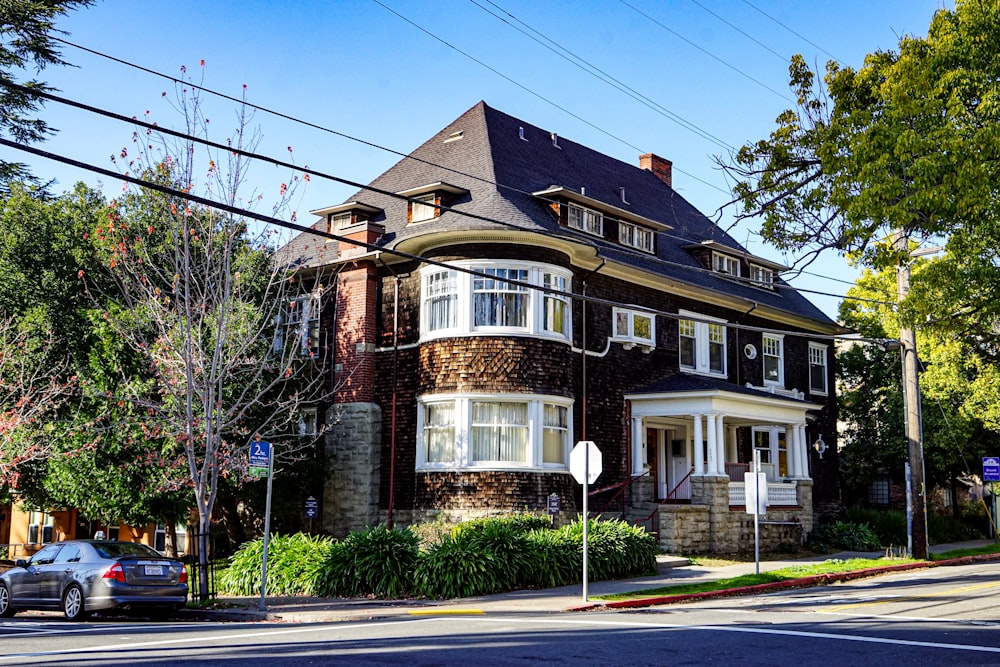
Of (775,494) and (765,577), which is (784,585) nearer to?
(765,577)

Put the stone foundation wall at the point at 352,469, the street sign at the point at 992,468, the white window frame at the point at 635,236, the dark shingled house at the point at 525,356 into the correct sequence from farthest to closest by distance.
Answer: the white window frame at the point at 635,236 → the street sign at the point at 992,468 → the stone foundation wall at the point at 352,469 → the dark shingled house at the point at 525,356

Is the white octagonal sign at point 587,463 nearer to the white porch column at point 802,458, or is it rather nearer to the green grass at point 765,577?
the green grass at point 765,577

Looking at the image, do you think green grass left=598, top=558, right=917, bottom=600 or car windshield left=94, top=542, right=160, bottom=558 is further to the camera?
green grass left=598, top=558, right=917, bottom=600

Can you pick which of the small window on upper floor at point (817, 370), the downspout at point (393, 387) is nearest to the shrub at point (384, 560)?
the downspout at point (393, 387)

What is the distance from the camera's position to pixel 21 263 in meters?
24.8

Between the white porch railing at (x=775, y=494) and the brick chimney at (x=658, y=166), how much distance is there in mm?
13537

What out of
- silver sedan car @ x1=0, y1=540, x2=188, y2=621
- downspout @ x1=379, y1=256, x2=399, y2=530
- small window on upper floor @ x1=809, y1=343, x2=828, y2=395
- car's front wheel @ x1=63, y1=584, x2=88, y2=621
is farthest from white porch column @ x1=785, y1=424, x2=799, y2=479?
car's front wheel @ x1=63, y1=584, x2=88, y2=621

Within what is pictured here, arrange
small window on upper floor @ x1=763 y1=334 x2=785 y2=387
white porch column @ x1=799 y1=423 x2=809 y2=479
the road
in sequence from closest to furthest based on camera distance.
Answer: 1. the road
2. white porch column @ x1=799 y1=423 x2=809 y2=479
3. small window on upper floor @ x1=763 y1=334 x2=785 y2=387

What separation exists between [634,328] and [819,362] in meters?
11.3

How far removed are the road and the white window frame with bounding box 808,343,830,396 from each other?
19.3 metres

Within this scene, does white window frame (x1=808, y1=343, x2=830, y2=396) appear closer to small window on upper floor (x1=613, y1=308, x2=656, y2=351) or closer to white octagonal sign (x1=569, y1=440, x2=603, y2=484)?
small window on upper floor (x1=613, y1=308, x2=656, y2=351)

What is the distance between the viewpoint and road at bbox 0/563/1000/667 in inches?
391

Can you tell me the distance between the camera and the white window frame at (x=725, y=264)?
32000mm

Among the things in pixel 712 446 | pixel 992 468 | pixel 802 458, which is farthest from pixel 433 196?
pixel 992 468
